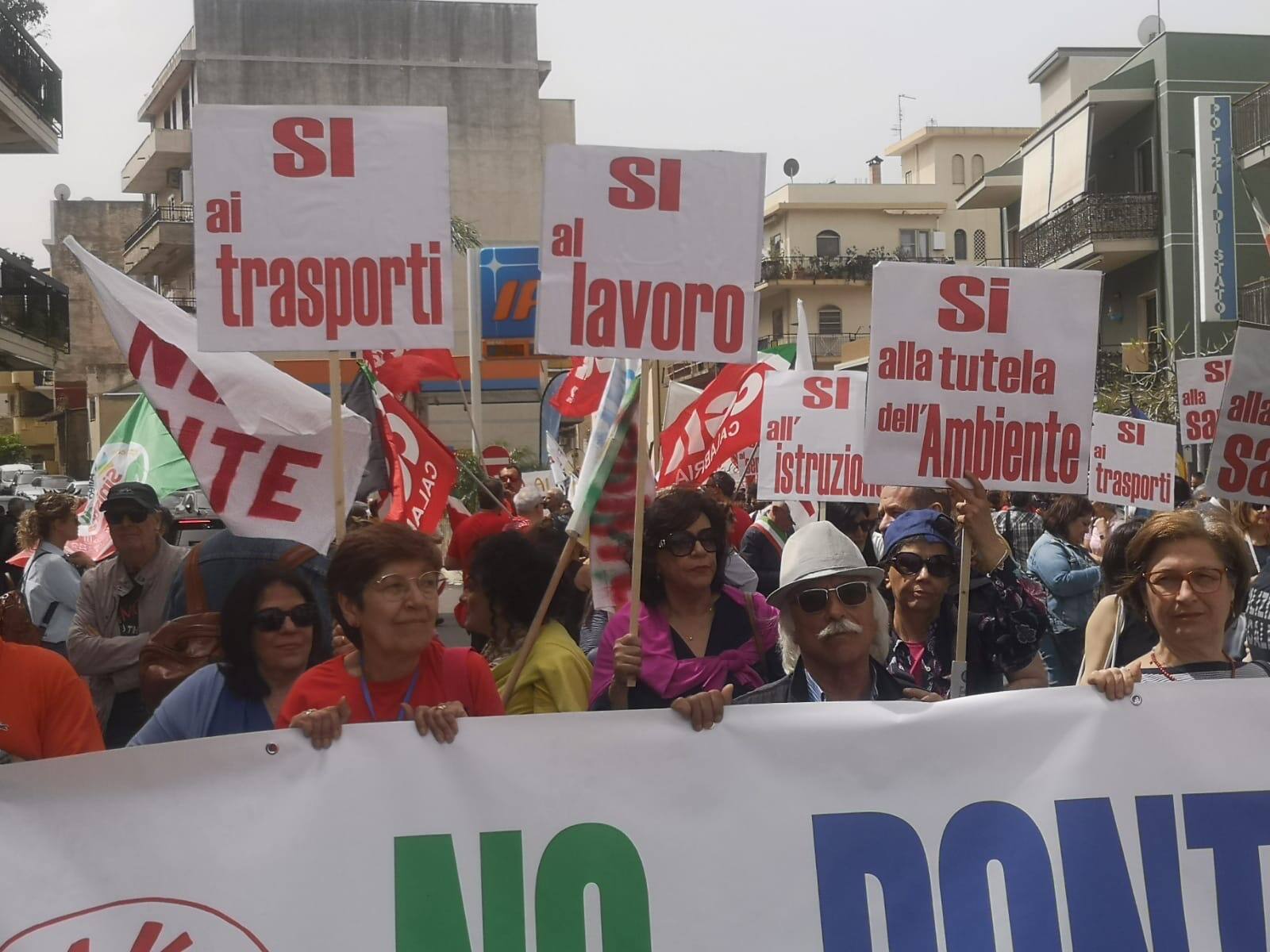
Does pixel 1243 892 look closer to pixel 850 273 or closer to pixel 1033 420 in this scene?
pixel 1033 420

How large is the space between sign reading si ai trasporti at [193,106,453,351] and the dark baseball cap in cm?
136

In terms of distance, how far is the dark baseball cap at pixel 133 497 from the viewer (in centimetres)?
609

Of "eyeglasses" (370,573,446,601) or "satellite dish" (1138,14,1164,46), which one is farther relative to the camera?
"satellite dish" (1138,14,1164,46)

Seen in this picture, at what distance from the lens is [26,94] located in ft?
68.1

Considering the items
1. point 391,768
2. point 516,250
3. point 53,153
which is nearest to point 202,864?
point 391,768

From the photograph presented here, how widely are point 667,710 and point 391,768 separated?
63cm

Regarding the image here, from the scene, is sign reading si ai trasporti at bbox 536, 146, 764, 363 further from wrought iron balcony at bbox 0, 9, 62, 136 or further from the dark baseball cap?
wrought iron balcony at bbox 0, 9, 62, 136

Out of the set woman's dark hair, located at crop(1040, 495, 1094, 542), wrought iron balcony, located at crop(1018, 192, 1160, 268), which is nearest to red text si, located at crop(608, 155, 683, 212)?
woman's dark hair, located at crop(1040, 495, 1094, 542)

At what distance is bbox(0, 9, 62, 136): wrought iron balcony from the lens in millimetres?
19609

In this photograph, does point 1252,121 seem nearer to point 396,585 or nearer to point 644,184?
point 644,184

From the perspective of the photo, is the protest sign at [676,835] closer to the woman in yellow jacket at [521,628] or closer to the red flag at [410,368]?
the woman in yellow jacket at [521,628]

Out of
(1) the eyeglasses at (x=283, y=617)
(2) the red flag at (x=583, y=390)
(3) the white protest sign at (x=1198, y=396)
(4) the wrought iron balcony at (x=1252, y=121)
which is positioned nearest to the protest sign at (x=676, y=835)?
(1) the eyeglasses at (x=283, y=617)

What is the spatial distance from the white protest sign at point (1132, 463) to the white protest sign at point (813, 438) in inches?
63.0

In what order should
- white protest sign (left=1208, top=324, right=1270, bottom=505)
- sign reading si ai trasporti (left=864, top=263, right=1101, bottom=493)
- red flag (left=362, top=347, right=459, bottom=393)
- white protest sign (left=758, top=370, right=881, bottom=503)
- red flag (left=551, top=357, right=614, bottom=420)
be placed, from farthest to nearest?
1. red flag (left=551, top=357, right=614, bottom=420)
2. red flag (left=362, top=347, right=459, bottom=393)
3. white protest sign (left=758, top=370, right=881, bottom=503)
4. white protest sign (left=1208, top=324, right=1270, bottom=505)
5. sign reading si ai trasporti (left=864, top=263, right=1101, bottom=493)
